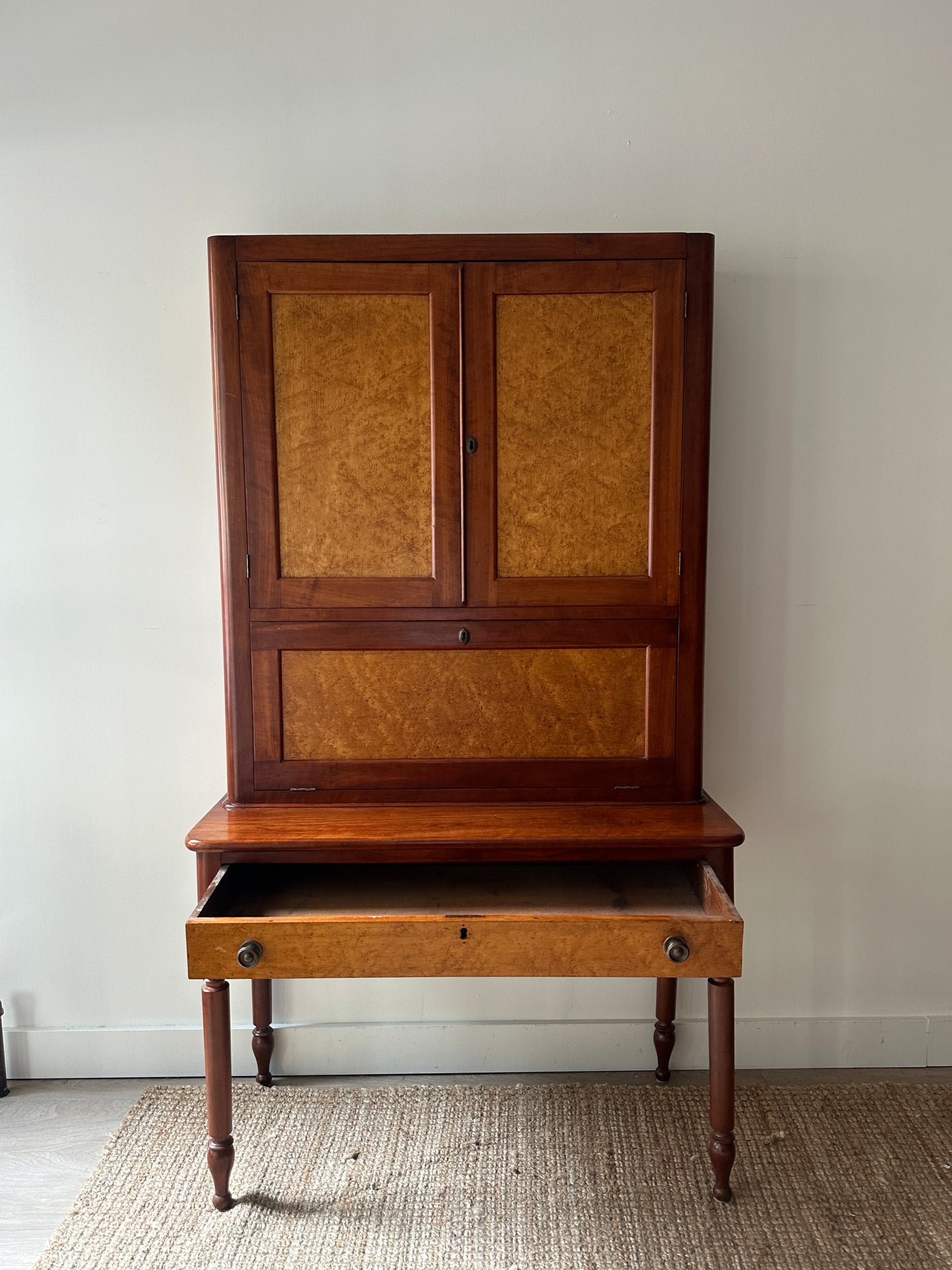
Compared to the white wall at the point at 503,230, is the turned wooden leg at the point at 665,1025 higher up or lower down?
lower down

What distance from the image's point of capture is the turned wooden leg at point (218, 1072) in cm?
166

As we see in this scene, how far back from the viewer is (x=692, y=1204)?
1.83 metres

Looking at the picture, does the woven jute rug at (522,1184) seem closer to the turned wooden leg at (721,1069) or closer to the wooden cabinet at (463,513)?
the turned wooden leg at (721,1069)

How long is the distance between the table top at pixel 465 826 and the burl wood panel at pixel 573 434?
19.9 inches

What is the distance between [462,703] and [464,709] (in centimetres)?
1

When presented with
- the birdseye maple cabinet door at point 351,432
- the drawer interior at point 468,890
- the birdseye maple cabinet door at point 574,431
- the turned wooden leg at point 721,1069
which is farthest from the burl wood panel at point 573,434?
the turned wooden leg at point 721,1069

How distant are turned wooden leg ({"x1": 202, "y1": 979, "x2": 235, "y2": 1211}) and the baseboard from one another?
1.79ft

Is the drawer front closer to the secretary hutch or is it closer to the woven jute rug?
the secretary hutch

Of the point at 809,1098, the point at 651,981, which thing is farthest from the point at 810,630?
the point at 809,1098

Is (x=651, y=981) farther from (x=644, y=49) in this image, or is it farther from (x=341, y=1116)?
(x=644, y=49)

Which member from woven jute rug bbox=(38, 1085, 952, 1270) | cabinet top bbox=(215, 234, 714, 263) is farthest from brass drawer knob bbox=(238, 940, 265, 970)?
cabinet top bbox=(215, 234, 714, 263)

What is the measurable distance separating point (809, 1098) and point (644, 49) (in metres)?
2.53

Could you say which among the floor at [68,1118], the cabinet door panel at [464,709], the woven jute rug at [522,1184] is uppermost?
the cabinet door panel at [464,709]

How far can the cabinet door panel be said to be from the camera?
Answer: 192 centimetres
